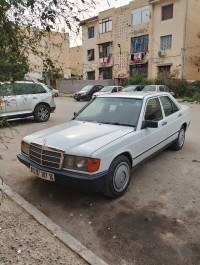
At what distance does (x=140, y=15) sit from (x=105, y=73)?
861 cm

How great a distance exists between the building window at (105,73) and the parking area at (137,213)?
27.6 meters

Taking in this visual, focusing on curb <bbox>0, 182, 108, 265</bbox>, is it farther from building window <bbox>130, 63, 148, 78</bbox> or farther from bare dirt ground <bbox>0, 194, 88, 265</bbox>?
building window <bbox>130, 63, 148, 78</bbox>

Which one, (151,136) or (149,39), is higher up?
(149,39)

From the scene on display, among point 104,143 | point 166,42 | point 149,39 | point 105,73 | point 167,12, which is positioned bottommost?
point 104,143

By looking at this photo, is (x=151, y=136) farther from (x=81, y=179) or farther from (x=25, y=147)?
(x=25, y=147)

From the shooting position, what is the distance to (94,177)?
296 cm

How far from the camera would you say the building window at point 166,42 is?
24.3 metres

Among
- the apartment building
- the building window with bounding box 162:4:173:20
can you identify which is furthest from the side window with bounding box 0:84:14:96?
the building window with bounding box 162:4:173:20

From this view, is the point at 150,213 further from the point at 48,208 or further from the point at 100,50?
the point at 100,50

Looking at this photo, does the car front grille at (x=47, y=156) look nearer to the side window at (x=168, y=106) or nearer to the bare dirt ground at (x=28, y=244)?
the bare dirt ground at (x=28, y=244)

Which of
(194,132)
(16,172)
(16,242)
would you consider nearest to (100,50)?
(194,132)

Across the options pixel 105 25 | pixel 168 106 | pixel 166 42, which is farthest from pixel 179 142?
pixel 105 25

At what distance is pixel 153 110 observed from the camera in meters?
4.44

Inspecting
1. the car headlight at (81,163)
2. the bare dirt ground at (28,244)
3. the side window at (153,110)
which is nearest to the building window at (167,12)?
the side window at (153,110)
